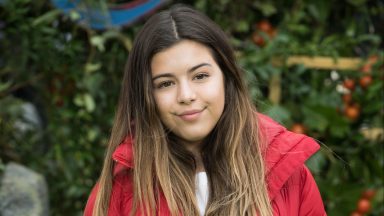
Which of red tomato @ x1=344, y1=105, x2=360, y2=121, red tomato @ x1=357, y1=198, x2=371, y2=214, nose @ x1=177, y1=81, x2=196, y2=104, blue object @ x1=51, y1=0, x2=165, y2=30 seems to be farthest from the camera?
red tomato @ x1=344, y1=105, x2=360, y2=121

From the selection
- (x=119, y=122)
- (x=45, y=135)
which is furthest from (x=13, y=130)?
(x=119, y=122)

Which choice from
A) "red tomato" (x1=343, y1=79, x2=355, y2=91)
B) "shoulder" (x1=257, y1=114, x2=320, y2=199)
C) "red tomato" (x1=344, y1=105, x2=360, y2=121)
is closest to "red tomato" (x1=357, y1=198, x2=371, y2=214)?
"red tomato" (x1=344, y1=105, x2=360, y2=121)

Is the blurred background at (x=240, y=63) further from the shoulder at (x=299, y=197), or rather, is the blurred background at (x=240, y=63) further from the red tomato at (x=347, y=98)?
the shoulder at (x=299, y=197)

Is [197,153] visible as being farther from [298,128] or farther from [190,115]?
[298,128]

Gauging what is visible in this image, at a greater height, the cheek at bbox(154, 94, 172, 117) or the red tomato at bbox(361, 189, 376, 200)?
the cheek at bbox(154, 94, 172, 117)

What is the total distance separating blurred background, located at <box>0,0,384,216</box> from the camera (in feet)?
10.5

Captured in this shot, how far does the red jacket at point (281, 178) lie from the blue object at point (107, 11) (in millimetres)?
1286

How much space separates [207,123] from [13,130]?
153 cm

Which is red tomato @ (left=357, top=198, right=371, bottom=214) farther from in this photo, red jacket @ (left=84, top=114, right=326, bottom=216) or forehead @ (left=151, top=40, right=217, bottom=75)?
forehead @ (left=151, top=40, right=217, bottom=75)

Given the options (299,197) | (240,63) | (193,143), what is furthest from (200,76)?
(240,63)

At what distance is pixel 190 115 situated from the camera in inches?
75.3

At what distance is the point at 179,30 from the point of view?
194 centimetres

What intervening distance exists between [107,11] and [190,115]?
4.61 ft

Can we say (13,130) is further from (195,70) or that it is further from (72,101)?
(195,70)
